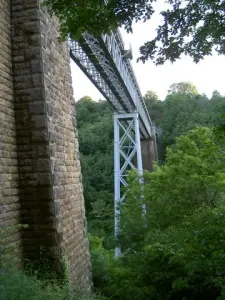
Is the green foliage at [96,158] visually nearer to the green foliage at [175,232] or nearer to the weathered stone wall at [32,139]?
the green foliage at [175,232]

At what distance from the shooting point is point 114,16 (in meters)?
2.79

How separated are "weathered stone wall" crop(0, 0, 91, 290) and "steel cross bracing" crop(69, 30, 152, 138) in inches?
122

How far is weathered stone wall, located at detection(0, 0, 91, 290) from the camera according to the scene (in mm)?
4668

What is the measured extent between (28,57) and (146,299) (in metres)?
4.17

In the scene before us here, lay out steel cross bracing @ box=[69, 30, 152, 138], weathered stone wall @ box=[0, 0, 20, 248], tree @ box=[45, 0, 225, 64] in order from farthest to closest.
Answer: steel cross bracing @ box=[69, 30, 152, 138]
weathered stone wall @ box=[0, 0, 20, 248]
tree @ box=[45, 0, 225, 64]

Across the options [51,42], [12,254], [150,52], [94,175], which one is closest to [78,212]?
[12,254]

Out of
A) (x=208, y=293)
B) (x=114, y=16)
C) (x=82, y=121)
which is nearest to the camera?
(x=114, y=16)

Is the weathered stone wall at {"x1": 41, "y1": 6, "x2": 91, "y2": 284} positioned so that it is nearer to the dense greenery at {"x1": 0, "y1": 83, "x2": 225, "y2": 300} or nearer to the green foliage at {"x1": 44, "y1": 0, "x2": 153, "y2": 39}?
the dense greenery at {"x1": 0, "y1": 83, "x2": 225, "y2": 300}

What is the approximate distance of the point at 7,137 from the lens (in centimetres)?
463

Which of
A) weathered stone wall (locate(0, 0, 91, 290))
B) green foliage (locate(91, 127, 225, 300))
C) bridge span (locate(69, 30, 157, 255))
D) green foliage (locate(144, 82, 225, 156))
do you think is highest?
green foliage (locate(144, 82, 225, 156))

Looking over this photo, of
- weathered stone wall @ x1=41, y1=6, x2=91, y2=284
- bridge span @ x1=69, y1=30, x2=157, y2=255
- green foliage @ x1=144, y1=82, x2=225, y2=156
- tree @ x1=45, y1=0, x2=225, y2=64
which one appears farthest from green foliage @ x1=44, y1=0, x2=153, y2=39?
green foliage @ x1=144, y1=82, x2=225, y2=156

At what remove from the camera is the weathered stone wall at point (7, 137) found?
443cm

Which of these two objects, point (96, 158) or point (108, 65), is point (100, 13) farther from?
point (96, 158)

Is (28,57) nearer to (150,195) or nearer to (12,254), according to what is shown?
(12,254)
